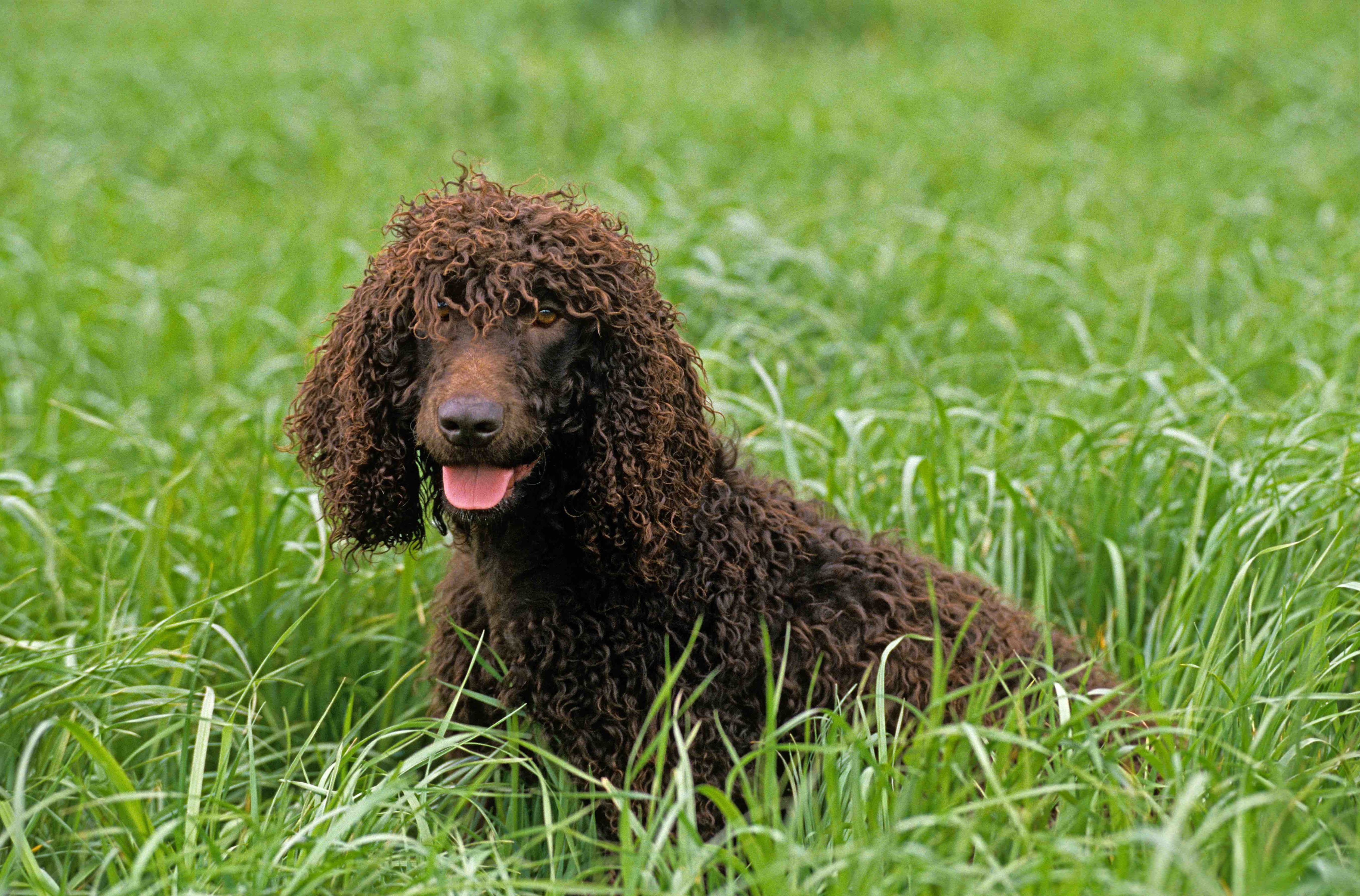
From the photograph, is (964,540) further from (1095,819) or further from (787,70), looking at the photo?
(787,70)

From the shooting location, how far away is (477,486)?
2.39m

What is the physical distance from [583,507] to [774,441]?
57.9 inches

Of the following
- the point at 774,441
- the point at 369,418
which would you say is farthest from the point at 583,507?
the point at 774,441

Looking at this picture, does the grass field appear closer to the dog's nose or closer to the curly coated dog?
the curly coated dog

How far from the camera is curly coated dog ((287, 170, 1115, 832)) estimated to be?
244 cm

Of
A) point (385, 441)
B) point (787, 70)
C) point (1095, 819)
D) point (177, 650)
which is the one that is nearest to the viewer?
point (1095, 819)

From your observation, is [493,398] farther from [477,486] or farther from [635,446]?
[635,446]

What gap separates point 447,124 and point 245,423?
5.37 m

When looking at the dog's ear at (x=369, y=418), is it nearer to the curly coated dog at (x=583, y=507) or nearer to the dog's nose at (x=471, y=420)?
the curly coated dog at (x=583, y=507)

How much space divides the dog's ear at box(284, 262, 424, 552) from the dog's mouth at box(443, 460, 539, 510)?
228 mm

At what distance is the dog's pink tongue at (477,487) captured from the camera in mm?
2381

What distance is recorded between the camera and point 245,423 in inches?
165

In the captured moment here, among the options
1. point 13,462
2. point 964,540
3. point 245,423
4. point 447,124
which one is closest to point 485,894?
point 964,540

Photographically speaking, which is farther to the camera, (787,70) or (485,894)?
(787,70)
